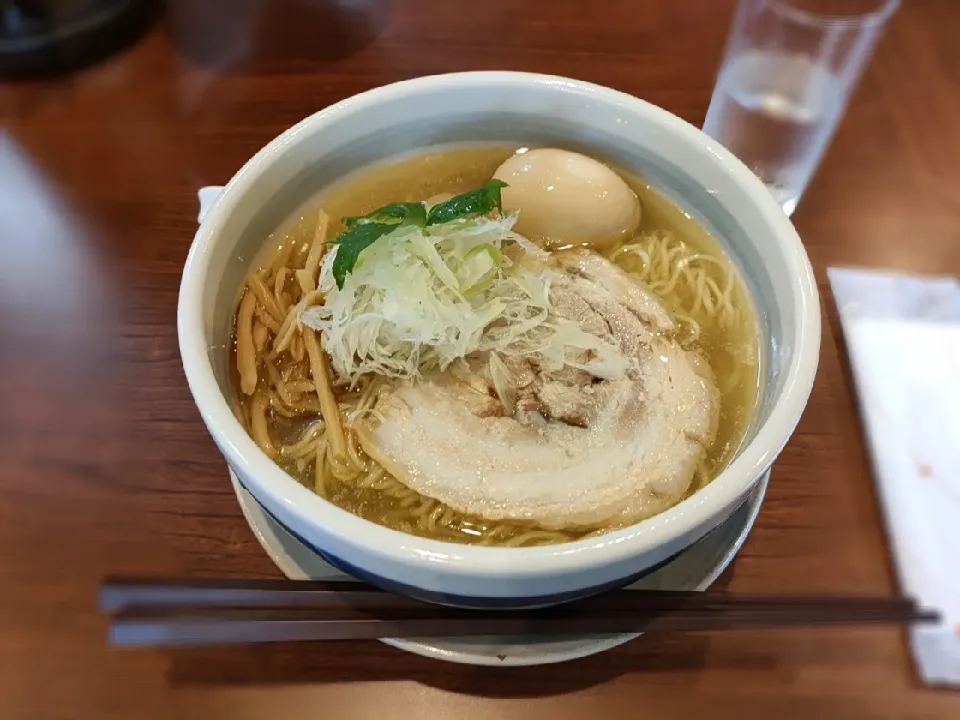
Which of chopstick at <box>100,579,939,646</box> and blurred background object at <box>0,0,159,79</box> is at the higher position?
blurred background object at <box>0,0,159,79</box>

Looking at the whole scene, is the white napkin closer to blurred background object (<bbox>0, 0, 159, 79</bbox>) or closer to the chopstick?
the chopstick

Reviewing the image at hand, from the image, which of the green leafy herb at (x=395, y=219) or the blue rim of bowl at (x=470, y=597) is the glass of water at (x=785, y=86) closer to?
the green leafy herb at (x=395, y=219)

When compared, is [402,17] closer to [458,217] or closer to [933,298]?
[458,217]

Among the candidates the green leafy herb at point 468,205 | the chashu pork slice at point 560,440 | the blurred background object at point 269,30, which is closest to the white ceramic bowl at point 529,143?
the chashu pork slice at point 560,440

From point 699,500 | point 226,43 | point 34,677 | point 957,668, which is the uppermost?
point 699,500

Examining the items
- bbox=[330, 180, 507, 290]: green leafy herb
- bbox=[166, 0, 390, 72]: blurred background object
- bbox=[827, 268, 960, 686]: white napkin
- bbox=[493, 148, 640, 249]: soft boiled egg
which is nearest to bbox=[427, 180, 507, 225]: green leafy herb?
bbox=[330, 180, 507, 290]: green leafy herb

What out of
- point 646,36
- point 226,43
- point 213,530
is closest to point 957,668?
point 213,530
